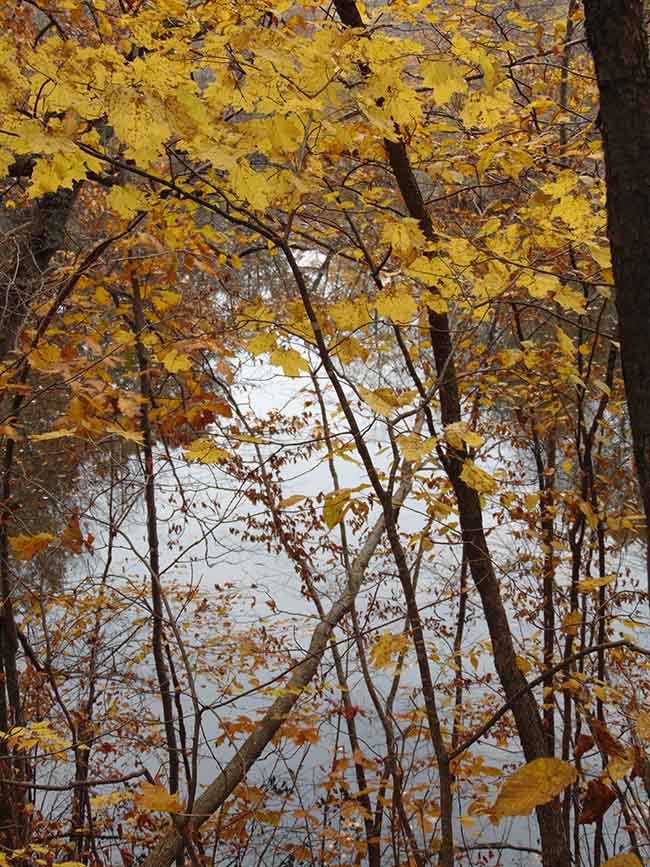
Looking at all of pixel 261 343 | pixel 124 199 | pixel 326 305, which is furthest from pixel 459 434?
pixel 124 199

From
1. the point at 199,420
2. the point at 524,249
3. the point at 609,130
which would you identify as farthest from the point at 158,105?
the point at 199,420

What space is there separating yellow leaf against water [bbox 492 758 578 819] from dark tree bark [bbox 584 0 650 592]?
54 centimetres

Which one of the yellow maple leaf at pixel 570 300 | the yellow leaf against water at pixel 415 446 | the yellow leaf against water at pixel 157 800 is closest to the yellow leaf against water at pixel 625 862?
the yellow leaf against water at pixel 415 446

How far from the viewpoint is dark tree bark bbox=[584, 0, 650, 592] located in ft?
3.70

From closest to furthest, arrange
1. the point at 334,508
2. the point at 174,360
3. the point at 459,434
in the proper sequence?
the point at 459,434, the point at 334,508, the point at 174,360

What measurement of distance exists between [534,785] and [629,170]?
1085mm

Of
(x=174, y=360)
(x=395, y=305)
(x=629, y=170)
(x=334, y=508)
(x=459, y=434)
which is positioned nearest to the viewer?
(x=629, y=170)

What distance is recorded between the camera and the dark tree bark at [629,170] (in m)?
1.13

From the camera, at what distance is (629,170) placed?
1.13 m

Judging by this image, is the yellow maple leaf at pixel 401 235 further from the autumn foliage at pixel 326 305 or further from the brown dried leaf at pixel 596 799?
the brown dried leaf at pixel 596 799

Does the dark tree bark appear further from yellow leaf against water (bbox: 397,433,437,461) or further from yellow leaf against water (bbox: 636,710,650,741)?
yellow leaf against water (bbox: 397,433,437,461)

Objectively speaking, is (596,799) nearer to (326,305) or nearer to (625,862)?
(625,862)

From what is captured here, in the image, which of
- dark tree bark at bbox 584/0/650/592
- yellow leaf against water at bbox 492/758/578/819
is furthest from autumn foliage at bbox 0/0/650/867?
dark tree bark at bbox 584/0/650/592

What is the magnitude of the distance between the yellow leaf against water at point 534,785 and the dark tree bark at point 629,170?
1.79 feet
